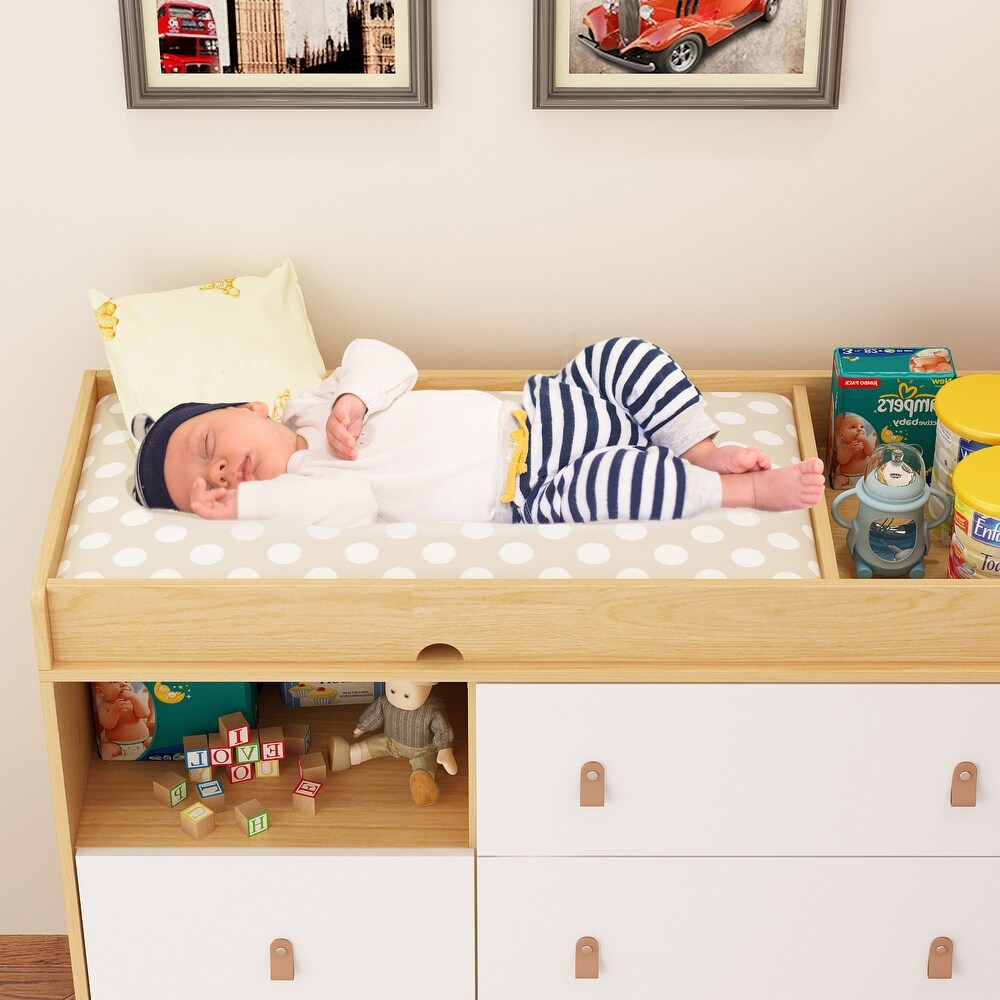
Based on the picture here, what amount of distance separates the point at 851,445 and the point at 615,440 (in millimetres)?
352

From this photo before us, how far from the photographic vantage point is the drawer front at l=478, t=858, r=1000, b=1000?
1.58 meters

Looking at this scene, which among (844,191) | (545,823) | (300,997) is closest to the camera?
(545,823)

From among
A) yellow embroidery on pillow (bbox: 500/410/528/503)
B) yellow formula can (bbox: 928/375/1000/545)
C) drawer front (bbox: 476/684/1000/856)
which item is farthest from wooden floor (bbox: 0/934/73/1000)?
yellow formula can (bbox: 928/375/1000/545)

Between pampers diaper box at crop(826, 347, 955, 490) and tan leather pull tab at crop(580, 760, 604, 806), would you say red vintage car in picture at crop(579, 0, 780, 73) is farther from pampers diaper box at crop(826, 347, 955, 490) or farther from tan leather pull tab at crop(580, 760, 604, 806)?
tan leather pull tab at crop(580, 760, 604, 806)

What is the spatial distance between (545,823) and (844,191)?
3.27 ft

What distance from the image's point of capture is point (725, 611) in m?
1.42

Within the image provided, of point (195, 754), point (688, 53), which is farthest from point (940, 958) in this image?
point (688, 53)

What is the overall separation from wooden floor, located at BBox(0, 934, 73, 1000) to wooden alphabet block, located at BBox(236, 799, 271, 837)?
84cm

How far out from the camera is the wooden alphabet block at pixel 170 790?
165cm

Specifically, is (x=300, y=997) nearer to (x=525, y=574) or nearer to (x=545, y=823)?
(x=545, y=823)

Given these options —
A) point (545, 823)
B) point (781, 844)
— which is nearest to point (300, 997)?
point (545, 823)

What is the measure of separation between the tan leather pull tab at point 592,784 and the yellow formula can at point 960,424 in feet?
1.82

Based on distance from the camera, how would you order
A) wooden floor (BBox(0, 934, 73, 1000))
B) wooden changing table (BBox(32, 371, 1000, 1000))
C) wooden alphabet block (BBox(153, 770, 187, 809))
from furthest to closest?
wooden floor (BBox(0, 934, 73, 1000)) → wooden alphabet block (BBox(153, 770, 187, 809)) → wooden changing table (BBox(32, 371, 1000, 1000))

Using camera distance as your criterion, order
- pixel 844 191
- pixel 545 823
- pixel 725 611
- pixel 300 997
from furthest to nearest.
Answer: pixel 844 191 < pixel 300 997 < pixel 545 823 < pixel 725 611
